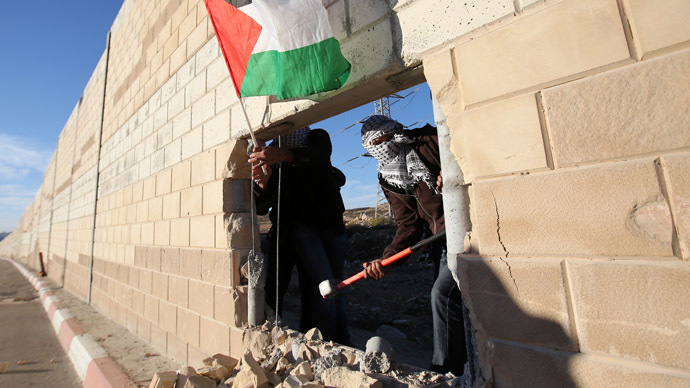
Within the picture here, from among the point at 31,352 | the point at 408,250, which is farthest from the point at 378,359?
the point at 31,352

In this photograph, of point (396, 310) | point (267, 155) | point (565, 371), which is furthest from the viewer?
point (396, 310)

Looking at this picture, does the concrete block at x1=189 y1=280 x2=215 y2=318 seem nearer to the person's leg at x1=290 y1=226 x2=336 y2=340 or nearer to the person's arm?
the person's leg at x1=290 y1=226 x2=336 y2=340

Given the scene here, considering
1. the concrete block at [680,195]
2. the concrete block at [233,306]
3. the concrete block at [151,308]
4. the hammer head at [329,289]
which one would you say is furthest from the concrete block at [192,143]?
the concrete block at [680,195]

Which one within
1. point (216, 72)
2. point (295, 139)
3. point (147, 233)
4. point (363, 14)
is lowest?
point (147, 233)

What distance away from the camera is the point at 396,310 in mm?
5527

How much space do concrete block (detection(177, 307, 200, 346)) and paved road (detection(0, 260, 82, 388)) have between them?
1134 millimetres

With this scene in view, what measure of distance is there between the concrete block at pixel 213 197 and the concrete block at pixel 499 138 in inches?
72.2

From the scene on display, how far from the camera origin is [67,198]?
962cm

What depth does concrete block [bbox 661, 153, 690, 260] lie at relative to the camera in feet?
3.09

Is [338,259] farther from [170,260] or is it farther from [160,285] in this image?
[160,285]

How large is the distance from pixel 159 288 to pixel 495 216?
11.4 ft

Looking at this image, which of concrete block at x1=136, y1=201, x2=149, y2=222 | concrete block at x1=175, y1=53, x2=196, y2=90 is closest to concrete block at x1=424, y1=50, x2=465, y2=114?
concrete block at x1=175, y1=53, x2=196, y2=90

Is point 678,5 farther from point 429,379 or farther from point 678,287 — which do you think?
point 429,379

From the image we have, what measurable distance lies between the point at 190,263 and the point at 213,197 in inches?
27.6
